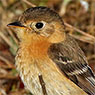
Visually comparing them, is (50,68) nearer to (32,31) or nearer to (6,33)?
(32,31)

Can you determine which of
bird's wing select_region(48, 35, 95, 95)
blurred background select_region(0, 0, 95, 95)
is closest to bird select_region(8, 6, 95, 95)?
bird's wing select_region(48, 35, 95, 95)

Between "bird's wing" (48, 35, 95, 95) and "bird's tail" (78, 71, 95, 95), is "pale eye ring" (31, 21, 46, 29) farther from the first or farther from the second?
"bird's tail" (78, 71, 95, 95)

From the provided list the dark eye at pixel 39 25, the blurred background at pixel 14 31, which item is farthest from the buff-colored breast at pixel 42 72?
the blurred background at pixel 14 31

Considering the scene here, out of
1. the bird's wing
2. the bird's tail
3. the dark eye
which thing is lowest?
the bird's tail

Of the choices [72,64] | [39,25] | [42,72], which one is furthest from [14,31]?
[42,72]

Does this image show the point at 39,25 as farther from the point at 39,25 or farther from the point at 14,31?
the point at 14,31

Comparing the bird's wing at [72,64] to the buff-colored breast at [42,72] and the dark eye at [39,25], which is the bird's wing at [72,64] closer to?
the buff-colored breast at [42,72]
